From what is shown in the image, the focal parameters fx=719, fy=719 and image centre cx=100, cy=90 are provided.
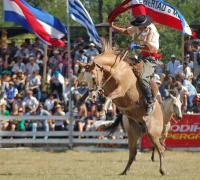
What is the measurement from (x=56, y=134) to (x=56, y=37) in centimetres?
400

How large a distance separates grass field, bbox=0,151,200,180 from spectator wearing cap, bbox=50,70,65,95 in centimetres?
289

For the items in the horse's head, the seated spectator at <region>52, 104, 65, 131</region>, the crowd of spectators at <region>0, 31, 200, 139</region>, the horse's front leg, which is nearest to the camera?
the horse's front leg

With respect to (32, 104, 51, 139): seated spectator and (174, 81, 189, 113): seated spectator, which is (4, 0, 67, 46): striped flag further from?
(174, 81, 189, 113): seated spectator

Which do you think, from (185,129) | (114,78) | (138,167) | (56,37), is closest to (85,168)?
(138,167)

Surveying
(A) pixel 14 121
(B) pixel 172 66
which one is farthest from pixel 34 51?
(B) pixel 172 66

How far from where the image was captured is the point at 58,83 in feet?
80.9

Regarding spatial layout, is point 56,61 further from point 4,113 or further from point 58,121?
point 4,113

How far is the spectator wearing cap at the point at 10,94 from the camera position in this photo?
24.1 metres

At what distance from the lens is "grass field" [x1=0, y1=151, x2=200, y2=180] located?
551 inches

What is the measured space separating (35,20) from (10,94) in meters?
4.91

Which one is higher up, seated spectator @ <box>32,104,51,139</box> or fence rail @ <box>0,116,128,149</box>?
seated spectator @ <box>32,104,51,139</box>

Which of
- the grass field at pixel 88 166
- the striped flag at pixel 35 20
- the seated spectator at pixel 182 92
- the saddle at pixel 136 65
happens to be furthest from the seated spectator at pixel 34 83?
the saddle at pixel 136 65

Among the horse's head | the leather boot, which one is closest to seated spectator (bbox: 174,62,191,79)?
the horse's head

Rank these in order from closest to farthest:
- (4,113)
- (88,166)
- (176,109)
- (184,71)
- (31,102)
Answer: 1. (88,166)
2. (176,109)
3. (4,113)
4. (31,102)
5. (184,71)
